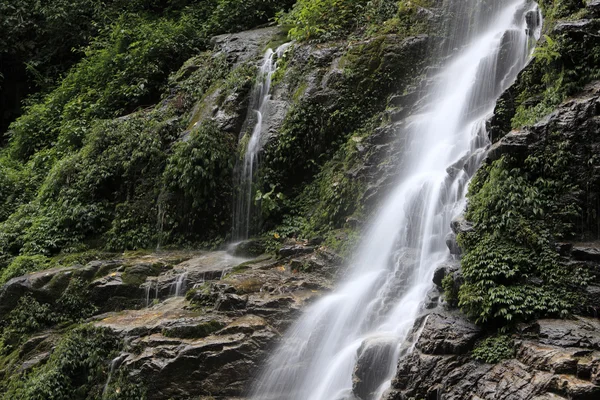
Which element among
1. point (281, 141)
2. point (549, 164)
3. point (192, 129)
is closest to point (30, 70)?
point (192, 129)

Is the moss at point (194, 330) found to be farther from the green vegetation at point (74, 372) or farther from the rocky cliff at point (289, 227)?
the green vegetation at point (74, 372)

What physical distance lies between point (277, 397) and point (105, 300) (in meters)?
4.79

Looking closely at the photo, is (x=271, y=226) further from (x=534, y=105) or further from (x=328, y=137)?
(x=534, y=105)

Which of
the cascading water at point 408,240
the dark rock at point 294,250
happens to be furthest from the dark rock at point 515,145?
the dark rock at point 294,250

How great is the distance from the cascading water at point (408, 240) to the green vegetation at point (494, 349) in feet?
3.73

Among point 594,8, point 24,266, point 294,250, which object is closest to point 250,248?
point 294,250

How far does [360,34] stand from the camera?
15.0 metres

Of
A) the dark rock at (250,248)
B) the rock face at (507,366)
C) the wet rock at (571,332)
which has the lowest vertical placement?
the rock face at (507,366)

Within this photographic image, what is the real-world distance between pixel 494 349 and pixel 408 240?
140 inches

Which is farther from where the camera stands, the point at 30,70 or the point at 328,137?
the point at 30,70

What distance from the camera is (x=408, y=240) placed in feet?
33.6

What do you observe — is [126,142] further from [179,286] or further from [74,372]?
[74,372]

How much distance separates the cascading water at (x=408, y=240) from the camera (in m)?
8.46

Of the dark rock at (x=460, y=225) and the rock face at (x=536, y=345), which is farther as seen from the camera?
the dark rock at (x=460, y=225)
